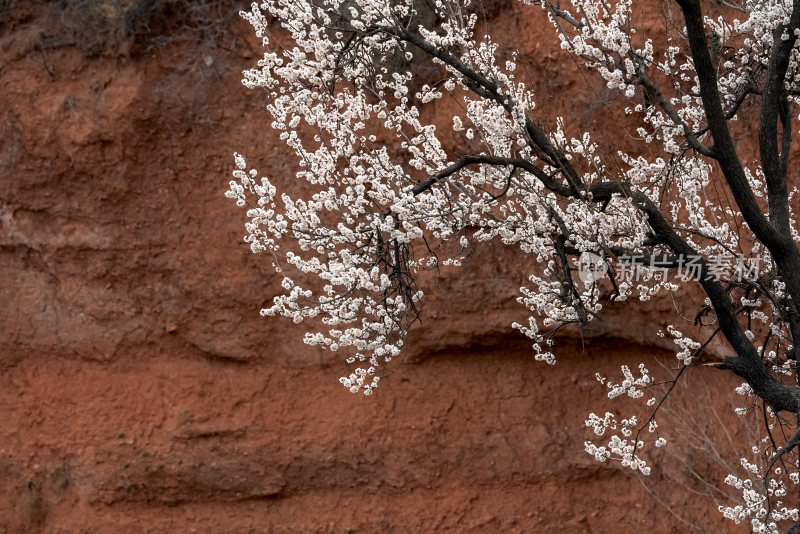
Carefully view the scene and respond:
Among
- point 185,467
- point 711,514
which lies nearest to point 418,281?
point 185,467

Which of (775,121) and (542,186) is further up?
(775,121)

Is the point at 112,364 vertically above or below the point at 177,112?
below

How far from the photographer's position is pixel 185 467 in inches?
285

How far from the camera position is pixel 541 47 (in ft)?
23.7

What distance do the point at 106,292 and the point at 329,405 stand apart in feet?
6.88

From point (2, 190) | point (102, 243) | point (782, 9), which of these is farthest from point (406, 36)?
point (2, 190)

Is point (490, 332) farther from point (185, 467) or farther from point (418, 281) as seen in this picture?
point (185, 467)

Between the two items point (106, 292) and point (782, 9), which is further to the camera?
point (106, 292)

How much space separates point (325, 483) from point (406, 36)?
161 inches

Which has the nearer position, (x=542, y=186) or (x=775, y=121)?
(x=775, y=121)

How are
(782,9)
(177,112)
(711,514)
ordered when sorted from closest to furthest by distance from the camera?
(782,9)
(711,514)
(177,112)

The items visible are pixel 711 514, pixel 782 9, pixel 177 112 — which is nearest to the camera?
pixel 782 9

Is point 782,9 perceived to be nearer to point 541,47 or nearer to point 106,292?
point 541,47

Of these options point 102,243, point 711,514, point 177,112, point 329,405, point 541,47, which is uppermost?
point 541,47
